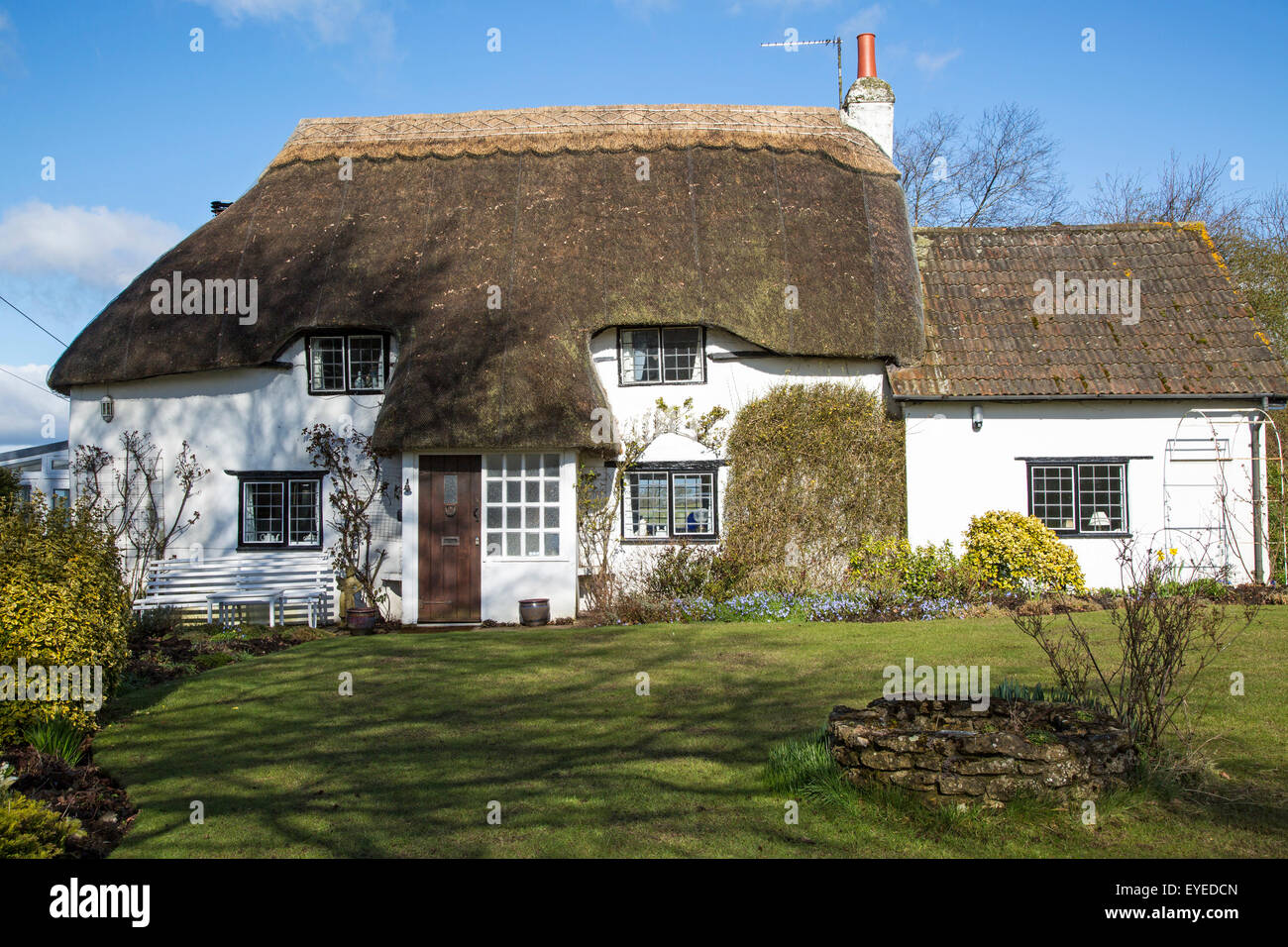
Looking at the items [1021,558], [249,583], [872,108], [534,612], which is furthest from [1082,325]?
[249,583]

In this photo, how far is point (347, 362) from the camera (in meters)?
15.8

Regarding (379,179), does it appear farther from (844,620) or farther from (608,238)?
(844,620)

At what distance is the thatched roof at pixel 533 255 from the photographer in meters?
14.6

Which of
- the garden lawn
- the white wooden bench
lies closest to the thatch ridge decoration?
the white wooden bench

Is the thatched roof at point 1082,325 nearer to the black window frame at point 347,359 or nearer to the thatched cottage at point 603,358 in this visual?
the thatched cottage at point 603,358

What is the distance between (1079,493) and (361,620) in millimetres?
11420

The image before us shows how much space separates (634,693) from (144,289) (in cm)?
1258

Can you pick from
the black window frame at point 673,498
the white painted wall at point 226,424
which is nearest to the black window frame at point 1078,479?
the black window frame at point 673,498

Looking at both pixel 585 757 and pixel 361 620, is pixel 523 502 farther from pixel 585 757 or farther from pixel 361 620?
pixel 585 757

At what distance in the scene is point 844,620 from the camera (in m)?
13.2

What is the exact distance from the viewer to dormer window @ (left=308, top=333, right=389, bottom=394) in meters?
15.7

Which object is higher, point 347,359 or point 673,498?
point 347,359

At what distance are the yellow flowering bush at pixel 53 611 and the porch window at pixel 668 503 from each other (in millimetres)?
7948
